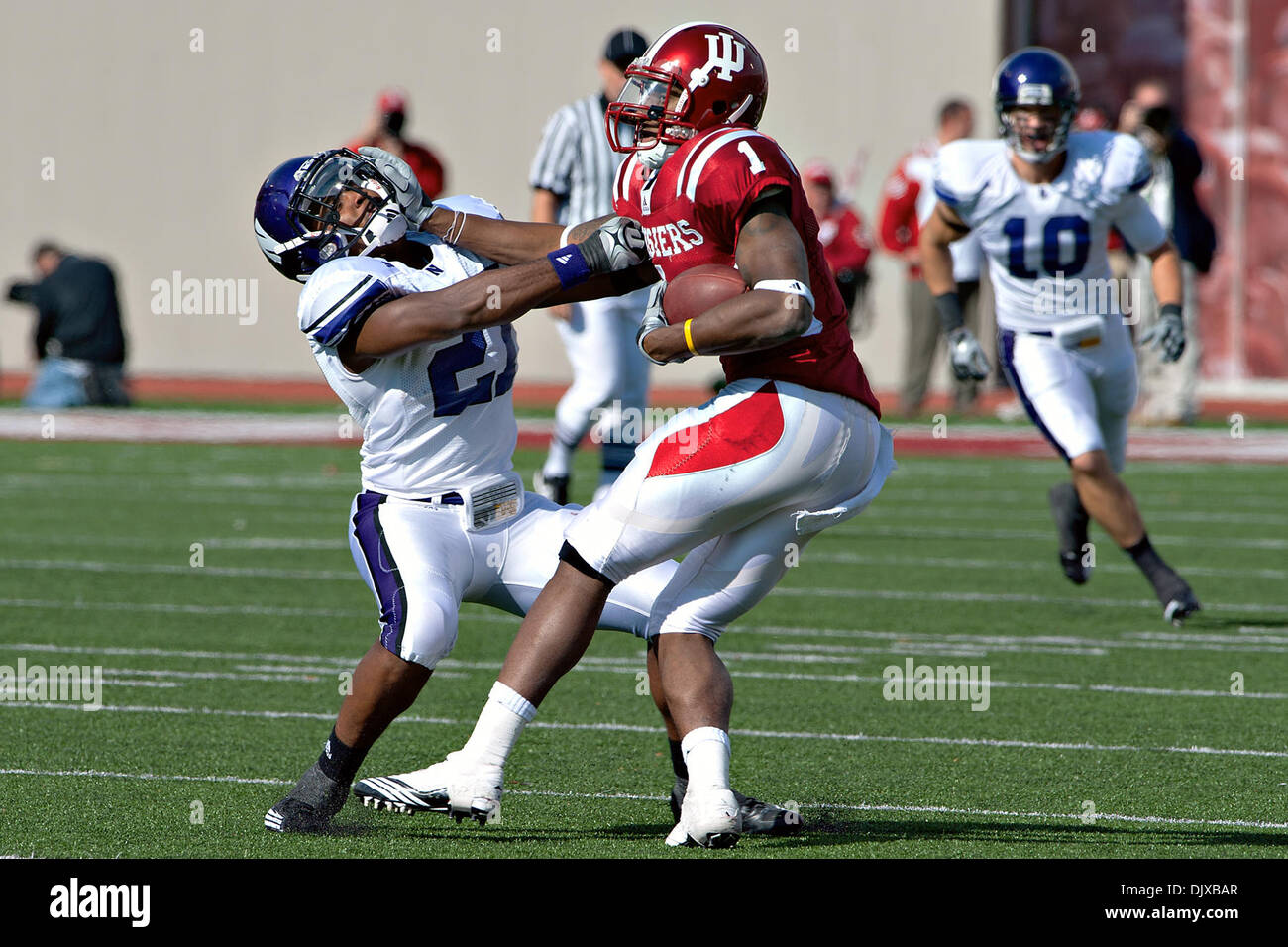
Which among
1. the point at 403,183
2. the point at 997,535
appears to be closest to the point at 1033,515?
the point at 997,535

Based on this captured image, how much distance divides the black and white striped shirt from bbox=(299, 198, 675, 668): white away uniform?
184 inches

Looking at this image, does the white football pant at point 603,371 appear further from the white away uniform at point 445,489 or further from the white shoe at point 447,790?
the white shoe at point 447,790

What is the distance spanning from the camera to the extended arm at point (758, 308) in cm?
384

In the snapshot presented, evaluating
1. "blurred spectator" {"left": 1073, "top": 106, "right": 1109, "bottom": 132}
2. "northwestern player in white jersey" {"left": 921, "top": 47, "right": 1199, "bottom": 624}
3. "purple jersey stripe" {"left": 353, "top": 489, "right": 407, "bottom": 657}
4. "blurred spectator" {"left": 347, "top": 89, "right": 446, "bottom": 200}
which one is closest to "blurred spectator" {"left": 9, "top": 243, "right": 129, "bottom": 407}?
"blurred spectator" {"left": 347, "top": 89, "right": 446, "bottom": 200}

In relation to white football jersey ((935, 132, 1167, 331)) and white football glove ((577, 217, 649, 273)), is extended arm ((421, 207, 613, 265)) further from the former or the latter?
white football jersey ((935, 132, 1167, 331))

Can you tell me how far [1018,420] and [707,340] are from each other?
1347cm

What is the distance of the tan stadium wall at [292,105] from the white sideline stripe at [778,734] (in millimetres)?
15052

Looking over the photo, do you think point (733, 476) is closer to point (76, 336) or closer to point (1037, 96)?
point (1037, 96)

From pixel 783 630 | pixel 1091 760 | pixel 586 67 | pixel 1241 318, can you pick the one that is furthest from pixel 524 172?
pixel 1091 760

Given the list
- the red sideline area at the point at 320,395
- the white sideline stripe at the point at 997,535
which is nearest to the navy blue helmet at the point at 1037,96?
the white sideline stripe at the point at 997,535

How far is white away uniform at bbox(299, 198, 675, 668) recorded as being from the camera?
4.46m

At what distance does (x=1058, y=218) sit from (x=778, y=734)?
2.95m
